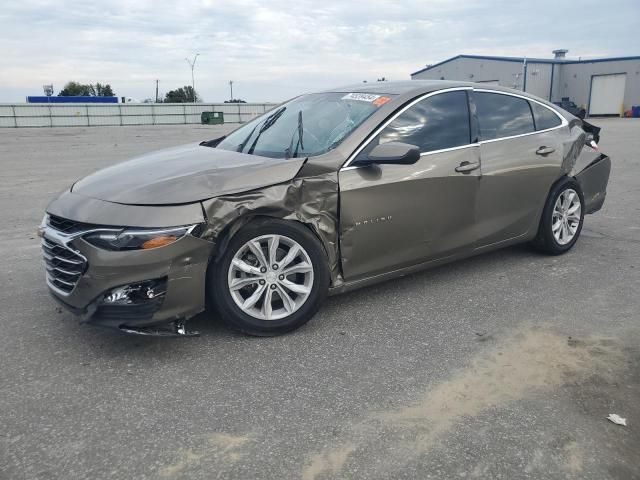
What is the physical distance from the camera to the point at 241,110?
5650 cm

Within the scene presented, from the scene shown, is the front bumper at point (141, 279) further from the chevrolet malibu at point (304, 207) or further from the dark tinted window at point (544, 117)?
the dark tinted window at point (544, 117)

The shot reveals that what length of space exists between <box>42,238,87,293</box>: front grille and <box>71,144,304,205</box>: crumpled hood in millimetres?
380

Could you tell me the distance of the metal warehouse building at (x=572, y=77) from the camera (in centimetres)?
5269

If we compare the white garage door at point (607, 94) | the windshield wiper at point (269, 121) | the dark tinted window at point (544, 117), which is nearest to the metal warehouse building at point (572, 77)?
the white garage door at point (607, 94)

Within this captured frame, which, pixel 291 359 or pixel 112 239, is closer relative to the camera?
pixel 112 239

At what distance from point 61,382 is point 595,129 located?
5548mm

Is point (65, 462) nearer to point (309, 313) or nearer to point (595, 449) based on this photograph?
point (309, 313)

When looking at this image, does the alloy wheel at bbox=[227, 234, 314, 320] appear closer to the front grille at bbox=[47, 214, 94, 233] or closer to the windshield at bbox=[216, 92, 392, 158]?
the windshield at bbox=[216, 92, 392, 158]

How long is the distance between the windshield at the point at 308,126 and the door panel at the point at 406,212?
1.35 feet

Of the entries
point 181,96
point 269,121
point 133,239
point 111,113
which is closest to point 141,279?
point 133,239

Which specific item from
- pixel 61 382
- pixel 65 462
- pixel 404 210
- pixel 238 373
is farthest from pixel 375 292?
pixel 65 462

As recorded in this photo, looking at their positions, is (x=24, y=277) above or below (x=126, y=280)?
below

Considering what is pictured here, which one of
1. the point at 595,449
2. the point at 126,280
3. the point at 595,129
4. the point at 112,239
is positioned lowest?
the point at 595,449

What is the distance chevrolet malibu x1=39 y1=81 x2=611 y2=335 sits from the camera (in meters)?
3.13
